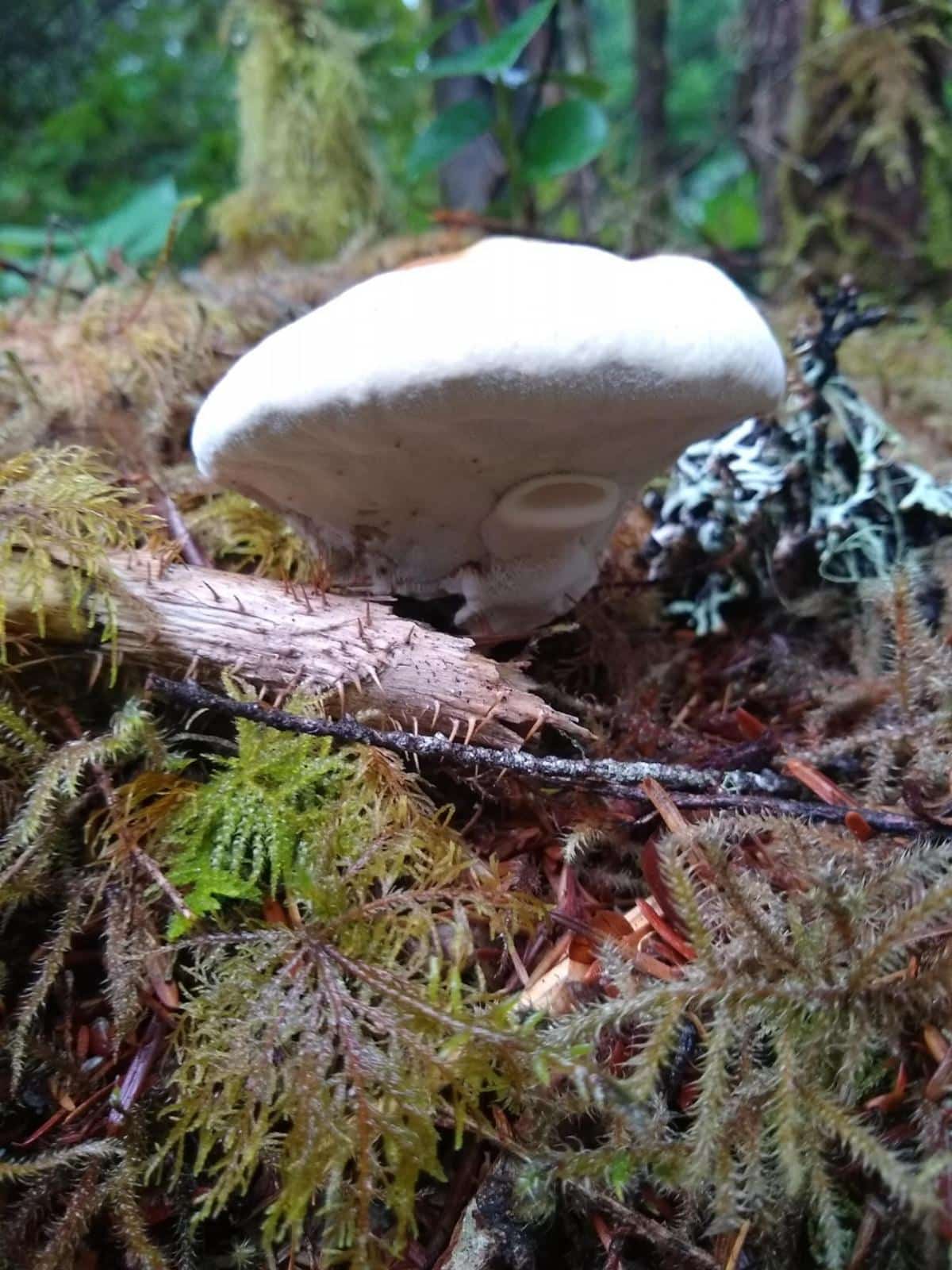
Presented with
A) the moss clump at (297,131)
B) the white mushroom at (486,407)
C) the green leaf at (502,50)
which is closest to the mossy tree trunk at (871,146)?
the green leaf at (502,50)

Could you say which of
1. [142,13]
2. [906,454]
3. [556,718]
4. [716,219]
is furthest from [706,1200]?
[142,13]

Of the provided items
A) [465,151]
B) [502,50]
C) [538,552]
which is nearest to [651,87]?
[465,151]

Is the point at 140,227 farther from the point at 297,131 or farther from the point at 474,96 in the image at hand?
the point at 474,96

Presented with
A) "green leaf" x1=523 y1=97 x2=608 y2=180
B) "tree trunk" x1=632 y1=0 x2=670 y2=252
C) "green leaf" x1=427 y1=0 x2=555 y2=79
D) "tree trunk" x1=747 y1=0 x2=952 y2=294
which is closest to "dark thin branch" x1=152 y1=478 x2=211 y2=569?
"green leaf" x1=427 y1=0 x2=555 y2=79

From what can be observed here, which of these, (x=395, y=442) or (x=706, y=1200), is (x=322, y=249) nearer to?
(x=395, y=442)

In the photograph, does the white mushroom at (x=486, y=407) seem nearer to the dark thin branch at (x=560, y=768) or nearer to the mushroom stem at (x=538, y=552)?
the mushroom stem at (x=538, y=552)

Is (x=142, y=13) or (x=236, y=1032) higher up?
(x=142, y=13)

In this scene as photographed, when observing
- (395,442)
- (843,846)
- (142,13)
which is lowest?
(843,846)
